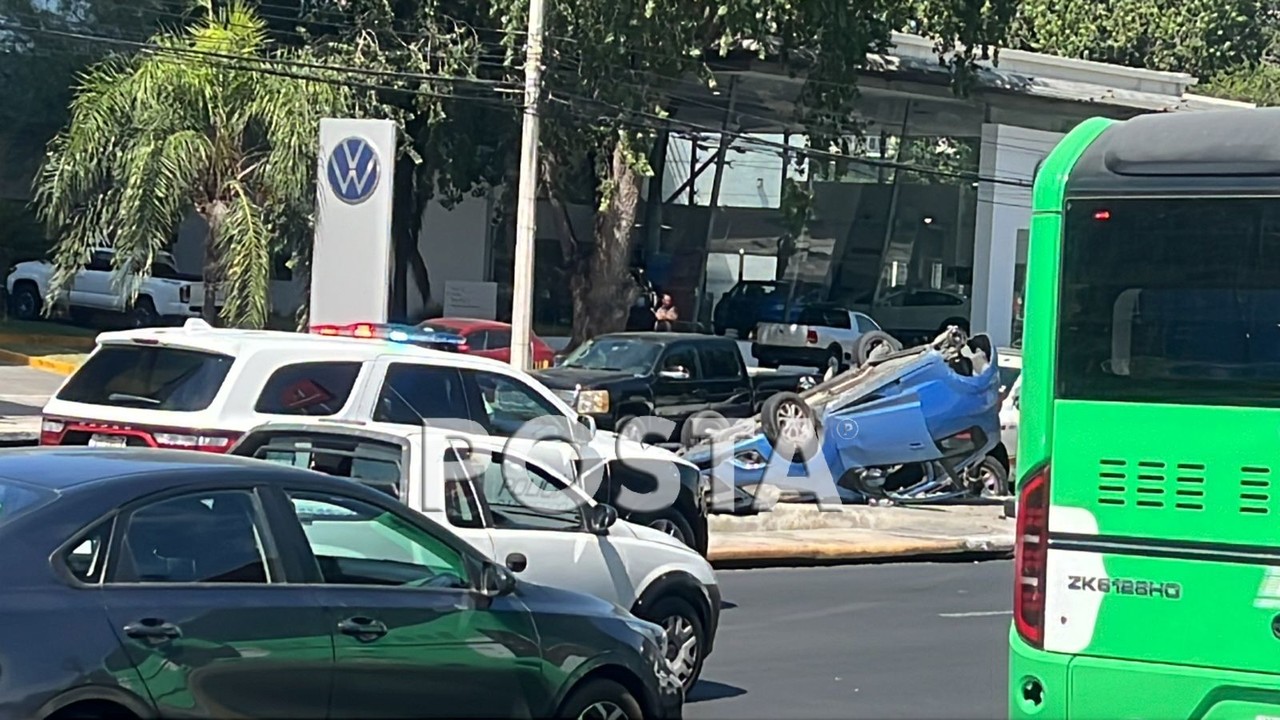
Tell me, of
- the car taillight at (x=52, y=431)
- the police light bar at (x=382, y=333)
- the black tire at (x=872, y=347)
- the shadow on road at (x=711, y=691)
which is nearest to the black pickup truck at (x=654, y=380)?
the black tire at (x=872, y=347)

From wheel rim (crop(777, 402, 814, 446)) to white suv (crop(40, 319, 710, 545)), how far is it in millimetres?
6208

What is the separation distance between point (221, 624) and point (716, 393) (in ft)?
58.0

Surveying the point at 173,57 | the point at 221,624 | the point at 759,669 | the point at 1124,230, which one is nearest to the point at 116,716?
the point at 221,624

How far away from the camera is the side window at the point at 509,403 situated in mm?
13109

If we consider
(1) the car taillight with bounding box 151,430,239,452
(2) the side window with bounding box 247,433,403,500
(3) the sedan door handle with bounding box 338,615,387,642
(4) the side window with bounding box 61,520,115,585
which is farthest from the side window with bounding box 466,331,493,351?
(4) the side window with bounding box 61,520,115,585

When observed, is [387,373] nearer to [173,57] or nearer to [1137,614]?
[1137,614]

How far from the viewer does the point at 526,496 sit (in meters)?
9.23

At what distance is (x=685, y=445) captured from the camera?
1944cm

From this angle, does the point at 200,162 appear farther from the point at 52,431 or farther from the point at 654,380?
the point at 52,431

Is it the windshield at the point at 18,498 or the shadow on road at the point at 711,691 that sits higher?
the windshield at the point at 18,498

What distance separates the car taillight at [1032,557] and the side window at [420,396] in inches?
242

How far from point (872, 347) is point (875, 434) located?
2.05 meters

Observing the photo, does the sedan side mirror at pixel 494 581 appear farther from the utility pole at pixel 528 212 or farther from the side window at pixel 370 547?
the utility pole at pixel 528 212

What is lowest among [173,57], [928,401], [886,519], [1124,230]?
[886,519]
